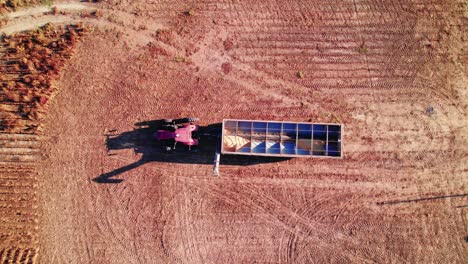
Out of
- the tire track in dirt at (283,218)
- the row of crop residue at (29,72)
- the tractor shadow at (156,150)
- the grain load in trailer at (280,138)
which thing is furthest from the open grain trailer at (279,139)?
the row of crop residue at (29,72)

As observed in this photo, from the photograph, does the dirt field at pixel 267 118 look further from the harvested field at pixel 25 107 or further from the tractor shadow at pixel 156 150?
the harvested field at pixel 25 107

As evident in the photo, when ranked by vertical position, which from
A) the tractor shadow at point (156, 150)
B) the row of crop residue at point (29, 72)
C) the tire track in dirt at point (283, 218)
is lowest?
the tire track in dirt at point (283, 218)

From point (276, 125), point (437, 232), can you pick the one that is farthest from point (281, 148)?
point (437, 232)

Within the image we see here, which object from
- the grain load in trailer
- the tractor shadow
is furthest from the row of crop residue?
the grain load in trailer

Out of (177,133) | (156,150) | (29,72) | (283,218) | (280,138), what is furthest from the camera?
(29,72)

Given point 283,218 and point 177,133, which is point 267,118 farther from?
point 283,218

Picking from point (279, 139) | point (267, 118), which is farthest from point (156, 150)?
point (279, 139)
